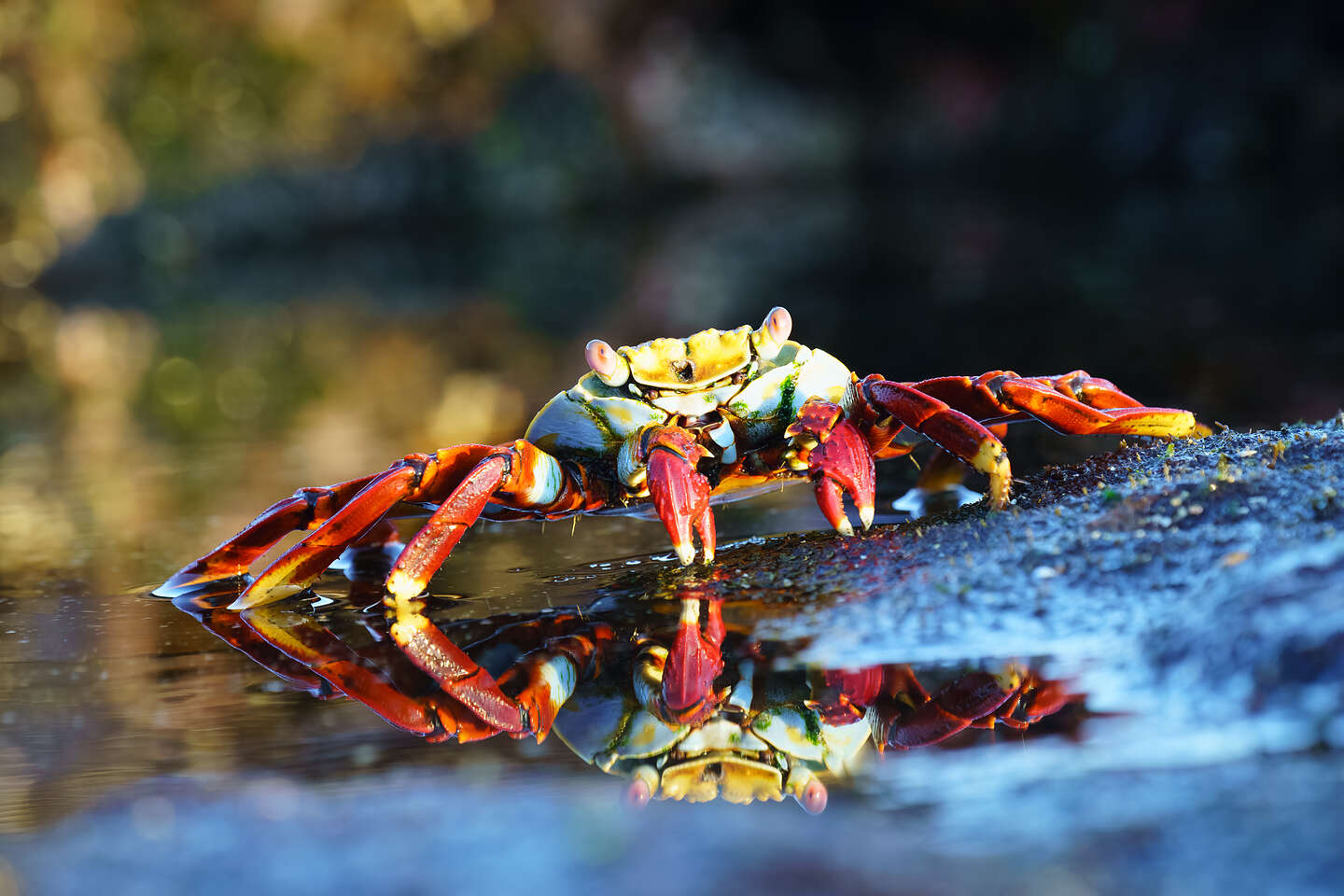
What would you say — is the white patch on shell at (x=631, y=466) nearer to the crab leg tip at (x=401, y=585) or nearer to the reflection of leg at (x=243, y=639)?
the crab leg tip at (x=401, y=585)

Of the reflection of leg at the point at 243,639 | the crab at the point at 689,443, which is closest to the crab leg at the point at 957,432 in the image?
the crab at the point at 689,443

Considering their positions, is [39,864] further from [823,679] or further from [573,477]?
[573,477]

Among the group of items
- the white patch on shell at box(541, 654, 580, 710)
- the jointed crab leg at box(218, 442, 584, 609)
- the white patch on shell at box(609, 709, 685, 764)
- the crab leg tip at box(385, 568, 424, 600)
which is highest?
the jointed crab leg at box(218, 442, 584, 609)

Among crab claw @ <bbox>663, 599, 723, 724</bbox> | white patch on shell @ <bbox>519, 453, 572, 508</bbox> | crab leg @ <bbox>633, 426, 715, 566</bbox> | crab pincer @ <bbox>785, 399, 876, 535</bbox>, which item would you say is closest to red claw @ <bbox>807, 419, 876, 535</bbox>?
crab pincer @ <bbox>785, 399, 876, 535</bbox>

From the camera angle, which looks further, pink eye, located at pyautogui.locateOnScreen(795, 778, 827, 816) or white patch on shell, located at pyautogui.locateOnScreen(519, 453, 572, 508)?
white patch on shell, located at pyautogui.locateOnScreen(519, 453, 572, 508)

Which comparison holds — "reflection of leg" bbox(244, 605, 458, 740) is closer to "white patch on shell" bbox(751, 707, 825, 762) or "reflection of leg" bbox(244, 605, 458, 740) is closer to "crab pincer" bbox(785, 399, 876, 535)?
"white patch on shell" bbox(751, 707, 825, 762)

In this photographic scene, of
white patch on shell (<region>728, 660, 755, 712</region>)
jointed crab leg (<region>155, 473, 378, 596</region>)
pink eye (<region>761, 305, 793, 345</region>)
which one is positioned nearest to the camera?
white patch on shell (<region>728, 660, 755, 712</region>)
